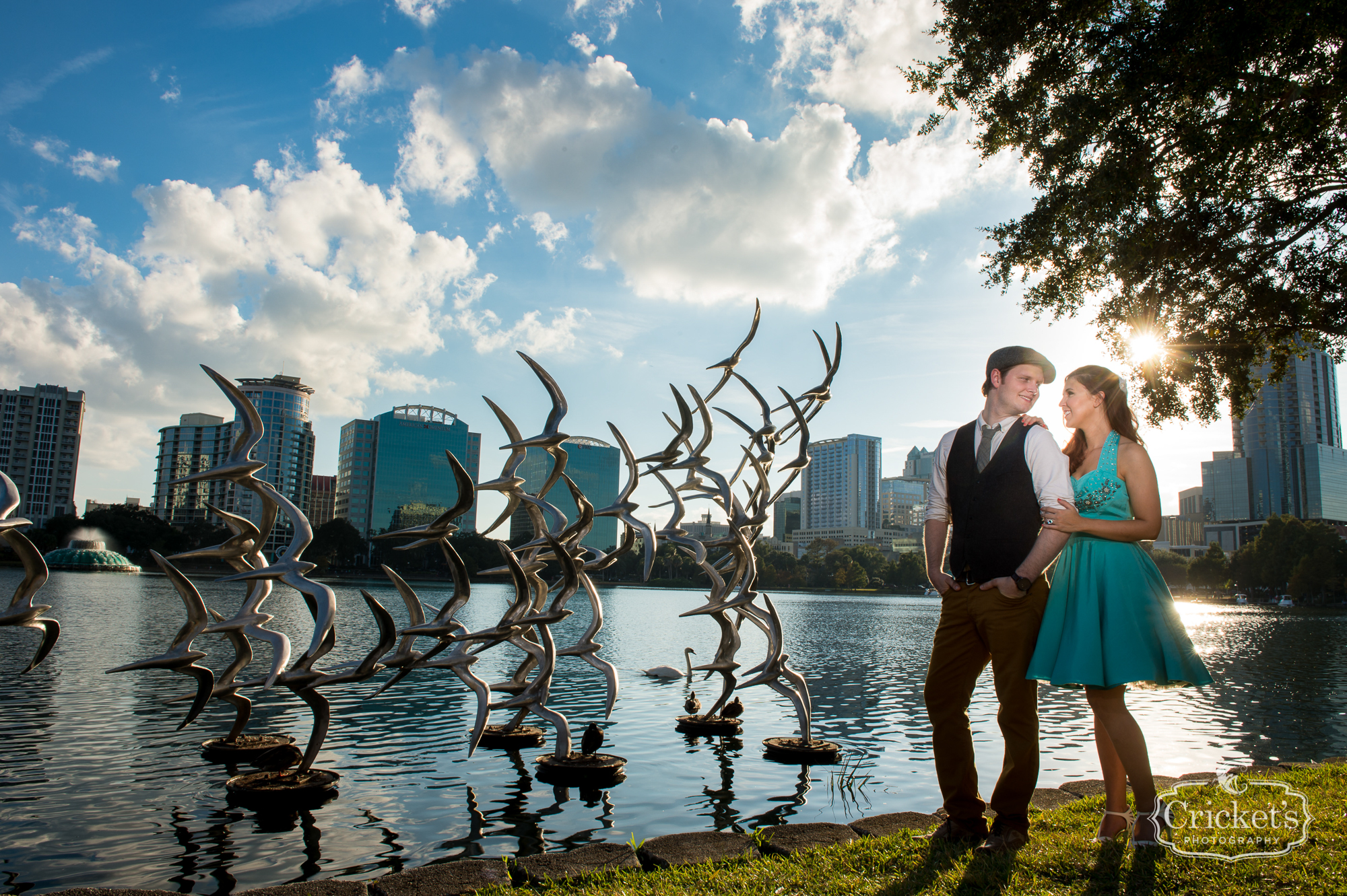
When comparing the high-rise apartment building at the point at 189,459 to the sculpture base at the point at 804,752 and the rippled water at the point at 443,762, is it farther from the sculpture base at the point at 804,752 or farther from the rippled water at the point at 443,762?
the sculpture base at the point at 804,752

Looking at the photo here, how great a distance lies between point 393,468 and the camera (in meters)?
112

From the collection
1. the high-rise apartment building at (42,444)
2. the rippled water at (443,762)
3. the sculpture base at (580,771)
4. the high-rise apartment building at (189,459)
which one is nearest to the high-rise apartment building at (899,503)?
the high-rise apartment building at (189,459)

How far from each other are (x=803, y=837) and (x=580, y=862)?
112 cm

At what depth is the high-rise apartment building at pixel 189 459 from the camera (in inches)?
3994

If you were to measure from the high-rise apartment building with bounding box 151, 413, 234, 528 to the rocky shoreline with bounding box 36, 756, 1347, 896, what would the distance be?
109934 millimetres

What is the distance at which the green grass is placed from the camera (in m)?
3.01

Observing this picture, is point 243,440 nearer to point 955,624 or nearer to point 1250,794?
point 955,624

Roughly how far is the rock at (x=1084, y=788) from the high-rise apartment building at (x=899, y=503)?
17385 cm

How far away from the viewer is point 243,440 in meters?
5.45

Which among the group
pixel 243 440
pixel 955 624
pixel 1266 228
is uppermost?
pixel 1266 228

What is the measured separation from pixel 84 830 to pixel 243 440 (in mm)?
2678

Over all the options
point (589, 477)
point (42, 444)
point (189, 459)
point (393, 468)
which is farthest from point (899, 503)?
point (42, 444)

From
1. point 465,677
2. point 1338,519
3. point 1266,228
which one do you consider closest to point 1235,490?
point 1338,519

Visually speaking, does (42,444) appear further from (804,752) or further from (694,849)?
(694,849)
